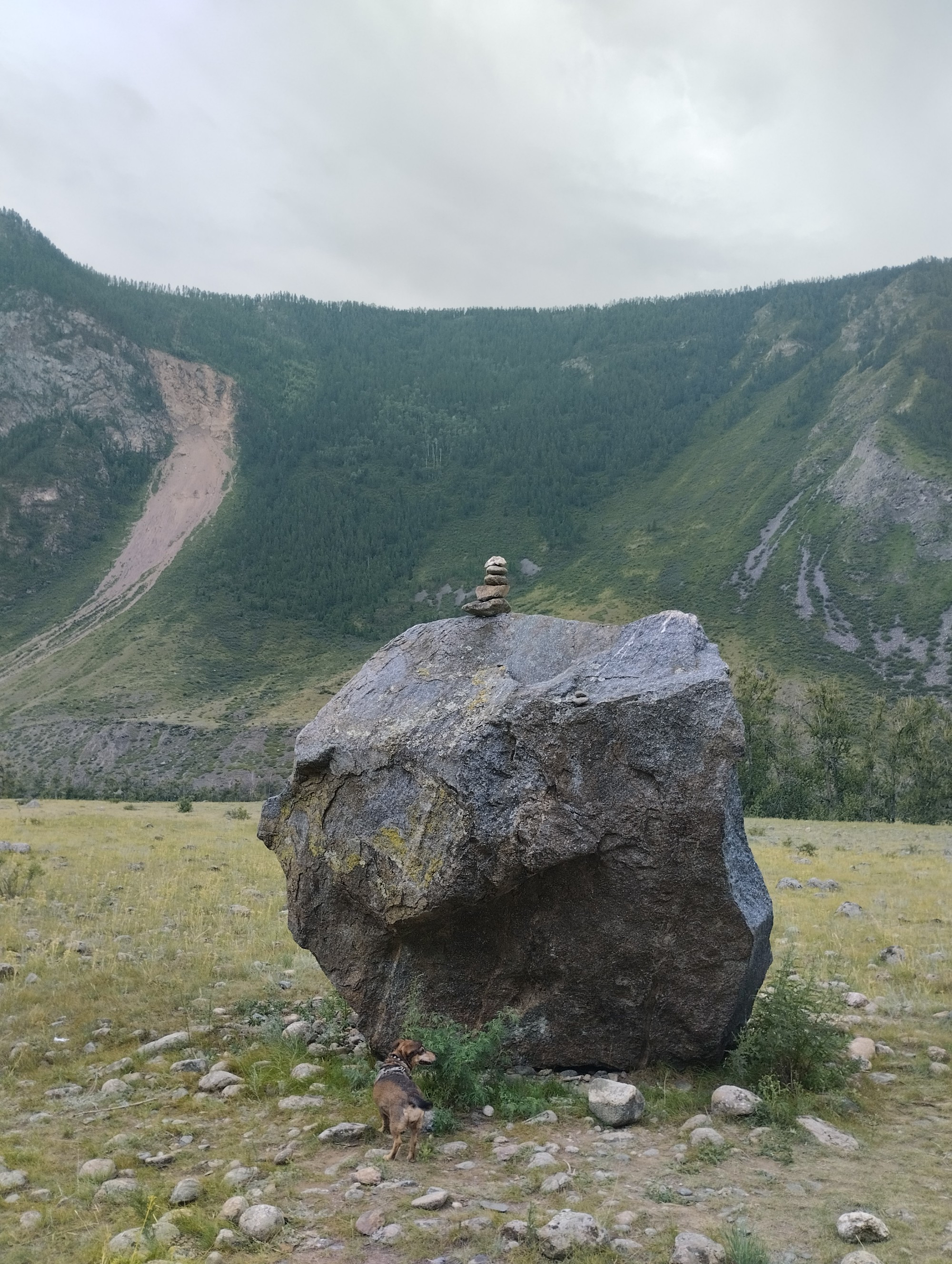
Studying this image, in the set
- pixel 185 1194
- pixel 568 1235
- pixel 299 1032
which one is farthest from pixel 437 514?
pixel 568 1235

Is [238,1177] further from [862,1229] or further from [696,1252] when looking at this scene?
[862,1229]

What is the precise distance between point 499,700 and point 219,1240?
15.9ft

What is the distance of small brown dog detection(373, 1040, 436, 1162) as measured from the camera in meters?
6.89

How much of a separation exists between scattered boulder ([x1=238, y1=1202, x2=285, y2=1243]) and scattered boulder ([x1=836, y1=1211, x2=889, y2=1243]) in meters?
3.46

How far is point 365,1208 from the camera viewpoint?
6004 millimetres

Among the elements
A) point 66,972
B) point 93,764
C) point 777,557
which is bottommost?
point 93,764

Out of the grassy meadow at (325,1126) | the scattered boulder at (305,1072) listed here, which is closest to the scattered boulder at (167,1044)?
the grassy meadow at (325,1126)

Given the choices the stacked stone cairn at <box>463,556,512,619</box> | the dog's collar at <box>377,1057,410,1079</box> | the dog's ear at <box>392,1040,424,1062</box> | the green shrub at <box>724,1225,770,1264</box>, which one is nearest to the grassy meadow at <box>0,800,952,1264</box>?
the green shrub at <box>724,1225,770,1264</box>

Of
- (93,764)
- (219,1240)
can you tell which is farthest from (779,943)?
(93,764)

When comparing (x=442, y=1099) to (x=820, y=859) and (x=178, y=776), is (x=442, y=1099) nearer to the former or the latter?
(x=820, y=859)

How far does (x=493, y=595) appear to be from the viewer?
10.8 m

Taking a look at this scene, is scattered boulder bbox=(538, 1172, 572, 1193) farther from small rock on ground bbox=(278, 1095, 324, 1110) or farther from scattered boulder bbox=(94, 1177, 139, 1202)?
scattered boulder bbox=(94, 1177, 139, 1202)

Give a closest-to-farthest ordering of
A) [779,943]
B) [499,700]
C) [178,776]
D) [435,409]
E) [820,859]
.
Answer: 1. [499,700]
2. [779,943]
3. [820,859]
4. [178,776]
5. [435,409]

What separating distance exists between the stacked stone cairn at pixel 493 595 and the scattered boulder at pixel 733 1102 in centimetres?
539
